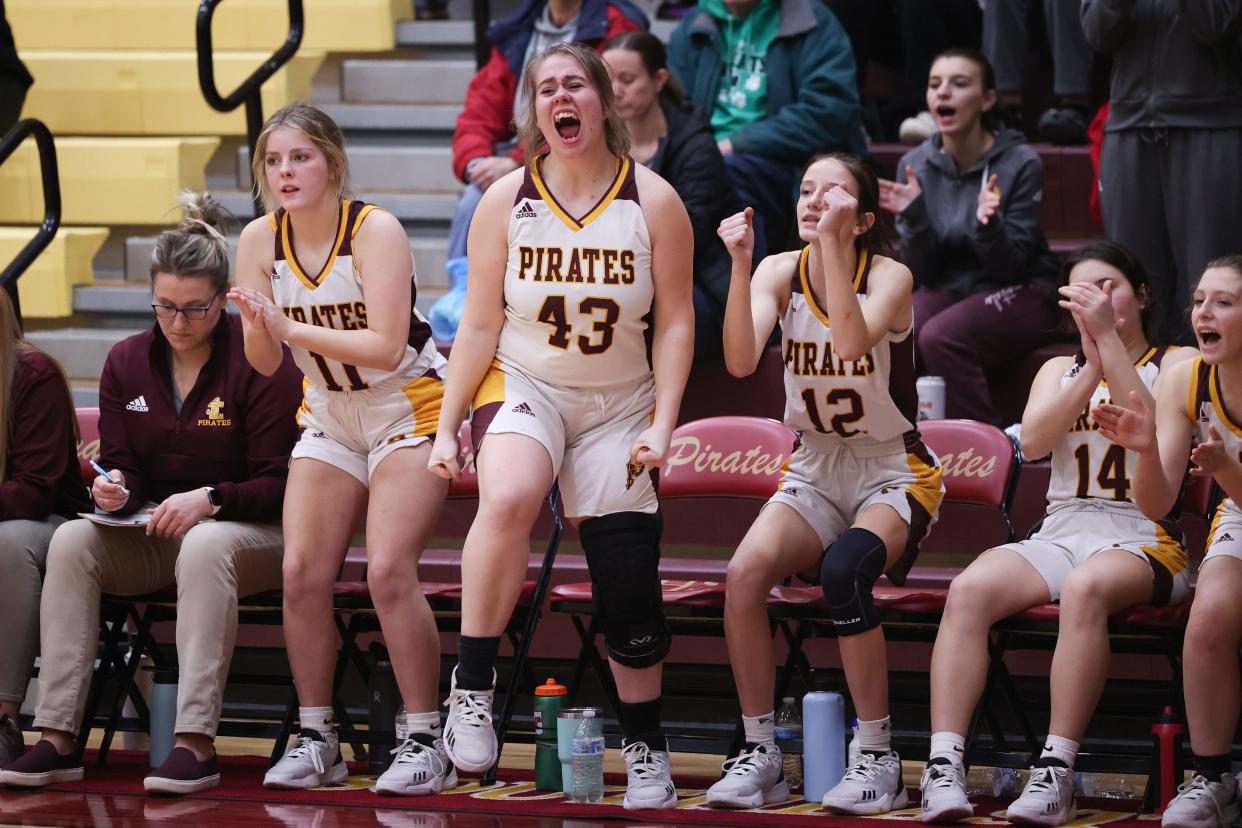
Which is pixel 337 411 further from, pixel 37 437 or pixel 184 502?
pixel 37 437

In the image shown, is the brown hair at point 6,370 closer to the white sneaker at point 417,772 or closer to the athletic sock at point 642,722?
the white sneaker at point 417,772

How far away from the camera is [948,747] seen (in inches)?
155

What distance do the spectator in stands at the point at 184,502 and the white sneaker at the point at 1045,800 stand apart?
191cm

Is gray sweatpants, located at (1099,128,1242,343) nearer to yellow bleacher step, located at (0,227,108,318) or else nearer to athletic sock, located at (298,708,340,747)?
athletic sock, located at (298,708,340,747)

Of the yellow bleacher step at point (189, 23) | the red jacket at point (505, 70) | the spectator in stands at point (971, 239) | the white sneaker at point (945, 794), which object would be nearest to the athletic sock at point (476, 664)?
the white sneaker at point (945, 794)

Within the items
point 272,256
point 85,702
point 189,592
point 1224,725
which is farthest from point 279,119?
point 1224,725

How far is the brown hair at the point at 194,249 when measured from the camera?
458 centimetres

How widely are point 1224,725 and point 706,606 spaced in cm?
123

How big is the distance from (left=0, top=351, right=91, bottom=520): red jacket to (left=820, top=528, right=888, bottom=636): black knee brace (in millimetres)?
2069

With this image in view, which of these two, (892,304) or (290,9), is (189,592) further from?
(290,9)

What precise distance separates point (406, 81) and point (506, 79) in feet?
4.23

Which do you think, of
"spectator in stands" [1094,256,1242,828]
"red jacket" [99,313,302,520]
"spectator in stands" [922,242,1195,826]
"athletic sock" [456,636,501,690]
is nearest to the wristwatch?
"red jacket" [99,313,302,520]

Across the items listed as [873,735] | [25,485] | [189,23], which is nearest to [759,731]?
[873,735]

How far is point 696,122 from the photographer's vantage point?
18.2ft
